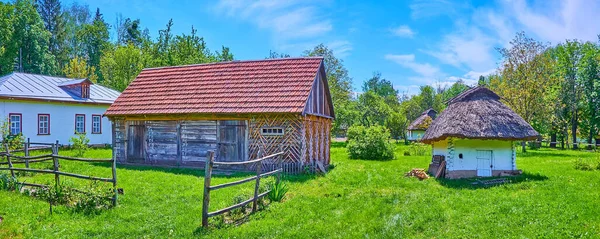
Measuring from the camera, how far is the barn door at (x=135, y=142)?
1948cm

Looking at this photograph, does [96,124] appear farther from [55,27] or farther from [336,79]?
[55,27]

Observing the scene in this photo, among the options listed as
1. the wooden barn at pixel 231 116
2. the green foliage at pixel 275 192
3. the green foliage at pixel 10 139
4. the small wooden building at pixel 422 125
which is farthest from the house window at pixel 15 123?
the small wooden building at pixel 422 125

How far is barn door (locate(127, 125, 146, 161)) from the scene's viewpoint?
19.5 meters

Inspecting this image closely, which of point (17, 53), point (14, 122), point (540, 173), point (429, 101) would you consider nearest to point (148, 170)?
point (14, 122)

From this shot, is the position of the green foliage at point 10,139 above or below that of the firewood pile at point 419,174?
above

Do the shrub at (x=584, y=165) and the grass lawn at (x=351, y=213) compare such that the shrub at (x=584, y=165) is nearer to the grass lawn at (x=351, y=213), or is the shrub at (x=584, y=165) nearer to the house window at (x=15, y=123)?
the grass lawn at (x=351, y=213)

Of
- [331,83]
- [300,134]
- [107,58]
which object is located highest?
[107,58]

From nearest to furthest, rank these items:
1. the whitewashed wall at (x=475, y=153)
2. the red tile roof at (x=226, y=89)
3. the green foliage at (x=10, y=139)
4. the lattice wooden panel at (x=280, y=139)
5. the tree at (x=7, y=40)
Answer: the whitewashed wall at (x=475, y=153) → the lattice wooden panel at (x=280, y=139) → the red tile roof at (x=226, y=89) → the green foliage at (x=10, y=139) → the tree at (x=7, y=40)

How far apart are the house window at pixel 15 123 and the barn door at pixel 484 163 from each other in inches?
994

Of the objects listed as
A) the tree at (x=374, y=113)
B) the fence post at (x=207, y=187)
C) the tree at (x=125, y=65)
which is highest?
the tree at (x=125, y=65)

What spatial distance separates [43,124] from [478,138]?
25969mm

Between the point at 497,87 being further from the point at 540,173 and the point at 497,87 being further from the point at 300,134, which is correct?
the point at 300,134

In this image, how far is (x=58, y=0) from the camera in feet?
176

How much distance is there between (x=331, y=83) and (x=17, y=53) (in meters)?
33.2
